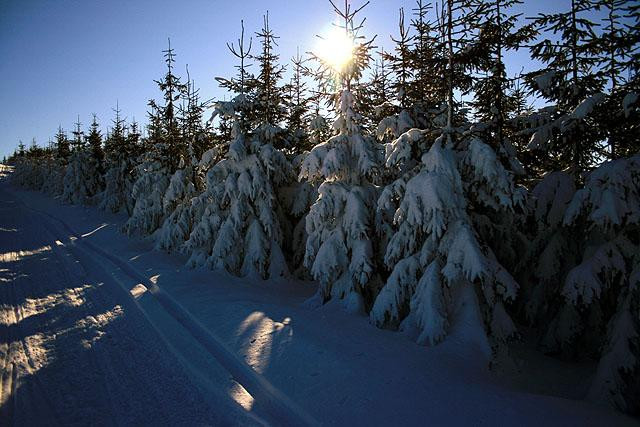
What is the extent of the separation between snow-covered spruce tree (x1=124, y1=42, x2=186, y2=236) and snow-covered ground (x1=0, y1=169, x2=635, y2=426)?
10.5 meters

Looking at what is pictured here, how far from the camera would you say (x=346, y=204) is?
10320mm

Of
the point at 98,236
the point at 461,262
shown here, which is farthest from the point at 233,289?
the point at 98,236

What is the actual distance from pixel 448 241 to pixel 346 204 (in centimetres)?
351

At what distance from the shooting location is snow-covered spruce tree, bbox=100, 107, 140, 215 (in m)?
32.5

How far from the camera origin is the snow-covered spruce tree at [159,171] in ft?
66.8

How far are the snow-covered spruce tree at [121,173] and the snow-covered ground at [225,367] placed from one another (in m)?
24.1

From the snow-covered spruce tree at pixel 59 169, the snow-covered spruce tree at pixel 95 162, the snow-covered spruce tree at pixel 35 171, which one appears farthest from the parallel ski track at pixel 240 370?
the snow-covered spruce tree at pixel 35 171

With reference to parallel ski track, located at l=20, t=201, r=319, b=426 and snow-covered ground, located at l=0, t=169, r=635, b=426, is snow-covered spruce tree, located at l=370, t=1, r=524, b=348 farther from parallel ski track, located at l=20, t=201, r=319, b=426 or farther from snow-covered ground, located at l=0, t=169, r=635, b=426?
parallel ski track, located at l=20, t=201, r=319, b=426

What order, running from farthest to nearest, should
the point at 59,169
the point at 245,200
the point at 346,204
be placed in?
the point at 59,169 < the point at 245,200 < the point at 346,204

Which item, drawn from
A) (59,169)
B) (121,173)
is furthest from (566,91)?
(59,169)

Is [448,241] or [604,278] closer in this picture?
[448,241]

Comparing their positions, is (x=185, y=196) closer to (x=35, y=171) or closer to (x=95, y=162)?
(x=95, y=162)

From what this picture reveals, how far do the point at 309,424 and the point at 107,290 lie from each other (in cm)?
917

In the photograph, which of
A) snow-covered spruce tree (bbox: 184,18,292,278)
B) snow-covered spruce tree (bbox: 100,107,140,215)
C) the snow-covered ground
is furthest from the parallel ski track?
snow-covered spruce tree (bbox: 100,107,140,215)
